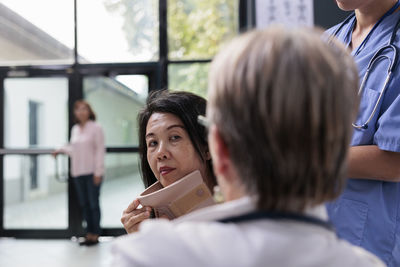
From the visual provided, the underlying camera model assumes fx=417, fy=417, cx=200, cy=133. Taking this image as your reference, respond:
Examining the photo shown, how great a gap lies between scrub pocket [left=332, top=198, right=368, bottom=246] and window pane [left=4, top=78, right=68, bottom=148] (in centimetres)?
374

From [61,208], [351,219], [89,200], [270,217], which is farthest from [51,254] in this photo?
[270,217]

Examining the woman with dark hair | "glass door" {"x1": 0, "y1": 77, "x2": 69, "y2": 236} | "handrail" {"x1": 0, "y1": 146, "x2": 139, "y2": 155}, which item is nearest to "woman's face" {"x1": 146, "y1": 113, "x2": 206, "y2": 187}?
the woman with dark hair

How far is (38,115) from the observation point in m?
4.39

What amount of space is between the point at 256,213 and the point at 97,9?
416 centimetres

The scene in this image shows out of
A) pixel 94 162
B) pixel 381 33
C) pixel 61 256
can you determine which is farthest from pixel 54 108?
pixel 381 33

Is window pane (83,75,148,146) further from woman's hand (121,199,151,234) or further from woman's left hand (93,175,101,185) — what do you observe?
woman's hand (121,199,151,234)

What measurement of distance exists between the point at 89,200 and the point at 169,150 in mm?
3076

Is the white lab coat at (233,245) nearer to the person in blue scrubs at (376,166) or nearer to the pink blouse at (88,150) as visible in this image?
the person in blue scrubs at (376,166)

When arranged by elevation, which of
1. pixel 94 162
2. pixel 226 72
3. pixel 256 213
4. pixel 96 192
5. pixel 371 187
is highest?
pixel 226 72

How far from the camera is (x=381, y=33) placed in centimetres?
110

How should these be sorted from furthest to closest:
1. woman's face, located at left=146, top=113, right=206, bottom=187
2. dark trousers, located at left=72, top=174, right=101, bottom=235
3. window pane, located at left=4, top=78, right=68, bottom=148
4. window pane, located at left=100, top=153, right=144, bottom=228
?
window pane, located at left=4, top=78, right=68, bottom=148, window pane, located at left=100, top=153, right=144, bottom=228, dark trousers, located at left=72, top=174, right=101, bottom=235, woman's face, located at left=146, top=113, right=206, bottom=187

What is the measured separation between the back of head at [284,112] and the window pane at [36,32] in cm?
410

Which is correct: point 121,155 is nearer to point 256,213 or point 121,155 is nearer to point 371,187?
point 371,187

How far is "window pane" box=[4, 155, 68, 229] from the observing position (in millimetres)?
4344
